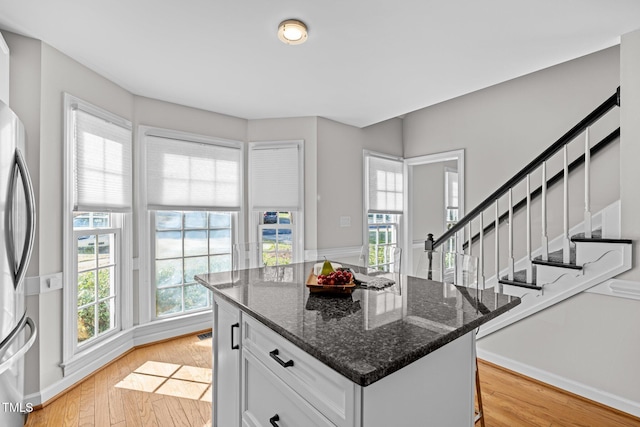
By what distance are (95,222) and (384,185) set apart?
333 cm

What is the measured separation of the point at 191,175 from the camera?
3.42 meters

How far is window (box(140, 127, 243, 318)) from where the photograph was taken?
10.6 feet

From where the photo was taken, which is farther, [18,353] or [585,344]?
[585,344]

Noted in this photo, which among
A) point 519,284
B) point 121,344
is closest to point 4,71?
point 121,344

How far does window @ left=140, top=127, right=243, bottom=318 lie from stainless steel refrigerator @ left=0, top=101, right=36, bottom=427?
1578 millimetres

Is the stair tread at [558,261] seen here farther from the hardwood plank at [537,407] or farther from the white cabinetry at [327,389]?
the white cabinetry at [327,389]

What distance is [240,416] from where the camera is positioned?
1.41m

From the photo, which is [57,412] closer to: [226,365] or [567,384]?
[226,365]

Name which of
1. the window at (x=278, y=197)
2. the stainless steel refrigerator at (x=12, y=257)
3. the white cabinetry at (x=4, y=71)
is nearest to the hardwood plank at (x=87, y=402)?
the stainless steel refrigerator at (x=12, y=257)

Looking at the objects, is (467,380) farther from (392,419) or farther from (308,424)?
(308,424)

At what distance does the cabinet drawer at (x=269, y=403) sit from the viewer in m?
1.00

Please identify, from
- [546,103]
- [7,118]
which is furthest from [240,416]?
[546,103]

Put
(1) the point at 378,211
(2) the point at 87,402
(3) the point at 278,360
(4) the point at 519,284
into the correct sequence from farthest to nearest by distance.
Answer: (1) the point at 378,211 → (4) the point at 519,284 → (2) the point at 87,402 → (3) the point at 278,360

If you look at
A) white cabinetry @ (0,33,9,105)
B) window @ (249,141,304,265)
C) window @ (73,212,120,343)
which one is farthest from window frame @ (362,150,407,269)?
white cabinetry @ (0,33,9,105)
